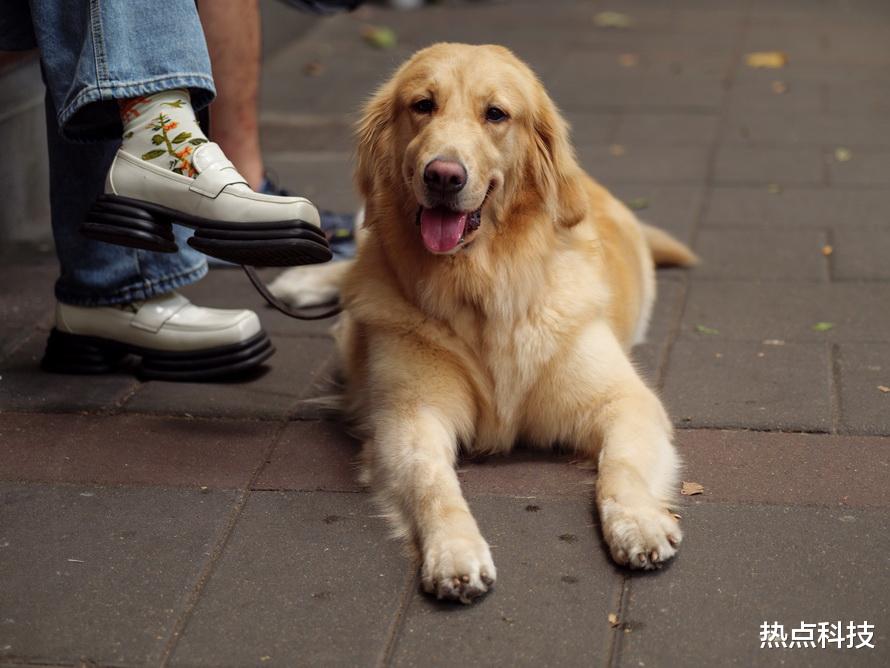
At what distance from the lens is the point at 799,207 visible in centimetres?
507

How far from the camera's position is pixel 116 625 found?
2361 mm

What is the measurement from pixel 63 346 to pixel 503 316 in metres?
1.40

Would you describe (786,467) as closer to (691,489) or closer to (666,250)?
(691,489)

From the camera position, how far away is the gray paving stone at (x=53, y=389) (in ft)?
11.2

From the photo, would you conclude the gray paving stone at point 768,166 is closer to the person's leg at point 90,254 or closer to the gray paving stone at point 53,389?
the person's leg at point 90,254

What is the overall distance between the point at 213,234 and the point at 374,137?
0.53 metres

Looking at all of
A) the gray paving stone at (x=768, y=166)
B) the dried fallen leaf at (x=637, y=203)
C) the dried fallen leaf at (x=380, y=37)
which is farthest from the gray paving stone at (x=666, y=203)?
the dried fallen leaf at (x=380, y=37)

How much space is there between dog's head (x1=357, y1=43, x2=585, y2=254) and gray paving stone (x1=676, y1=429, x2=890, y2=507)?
2.37ft

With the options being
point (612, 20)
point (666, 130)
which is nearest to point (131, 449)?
point (666, 130)

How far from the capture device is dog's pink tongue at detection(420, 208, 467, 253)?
299 cm

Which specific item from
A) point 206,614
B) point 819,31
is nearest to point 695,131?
point 819,31

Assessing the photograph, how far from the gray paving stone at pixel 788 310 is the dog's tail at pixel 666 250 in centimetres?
17

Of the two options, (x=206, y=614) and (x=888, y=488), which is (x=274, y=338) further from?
(x=888, y=488)

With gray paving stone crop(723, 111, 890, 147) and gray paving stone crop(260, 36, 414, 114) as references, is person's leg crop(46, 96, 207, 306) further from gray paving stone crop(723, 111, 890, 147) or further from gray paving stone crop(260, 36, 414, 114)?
gray paving stone crop(723, 111, 890, 147)
